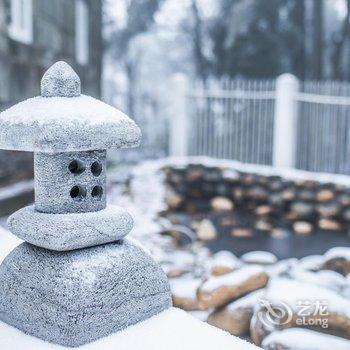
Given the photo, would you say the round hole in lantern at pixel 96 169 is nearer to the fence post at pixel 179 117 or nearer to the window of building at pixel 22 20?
the window of building at pixel 22 20

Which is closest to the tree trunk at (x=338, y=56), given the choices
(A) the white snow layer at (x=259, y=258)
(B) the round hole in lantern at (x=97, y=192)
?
(A) the white snow layer at (x=259, y=258)

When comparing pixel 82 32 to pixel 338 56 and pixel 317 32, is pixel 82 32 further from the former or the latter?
pixel 338 56

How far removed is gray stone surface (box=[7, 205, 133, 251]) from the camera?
221 cm

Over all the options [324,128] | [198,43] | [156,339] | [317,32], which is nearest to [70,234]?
[156,339]

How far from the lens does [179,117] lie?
34.6ft

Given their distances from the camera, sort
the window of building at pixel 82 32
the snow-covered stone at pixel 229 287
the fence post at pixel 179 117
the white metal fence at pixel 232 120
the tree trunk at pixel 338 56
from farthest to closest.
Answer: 1. the tree trunk at pixel 338 56
2. the fence post at pixel 179 117
3. the window of building at pixel 82 32
4. the white metal fence at pixel 232 120
5. the snow-covered stone at pixel 229 287

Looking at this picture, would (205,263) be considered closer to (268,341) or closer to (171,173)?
(268,341)

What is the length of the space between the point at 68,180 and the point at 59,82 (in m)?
0.40

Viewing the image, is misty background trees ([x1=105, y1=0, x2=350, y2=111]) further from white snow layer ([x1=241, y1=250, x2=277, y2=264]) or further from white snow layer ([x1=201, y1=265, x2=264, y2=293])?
white snow layer ([x1=201, y1=265, x2=264, y2=293])

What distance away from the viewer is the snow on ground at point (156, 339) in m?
2.18

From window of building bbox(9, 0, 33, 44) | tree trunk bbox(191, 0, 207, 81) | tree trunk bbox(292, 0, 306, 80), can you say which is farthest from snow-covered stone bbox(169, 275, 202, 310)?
tree trunk bbox(191, 0, 207, 81)

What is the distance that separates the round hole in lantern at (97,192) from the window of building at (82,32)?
314 inches

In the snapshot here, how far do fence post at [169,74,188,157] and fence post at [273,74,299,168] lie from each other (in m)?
2.17

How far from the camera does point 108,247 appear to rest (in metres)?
2.37
